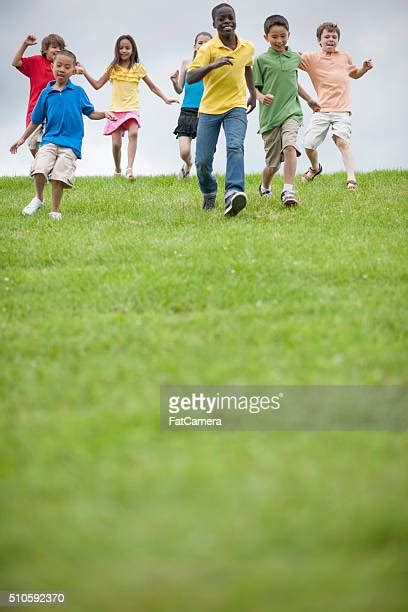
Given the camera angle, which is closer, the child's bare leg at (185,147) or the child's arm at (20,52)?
the child's arm at (20,52)

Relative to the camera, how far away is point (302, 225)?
1081cm

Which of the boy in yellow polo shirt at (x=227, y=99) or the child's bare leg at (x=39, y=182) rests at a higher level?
the boy in yellow polo shirt at (x=227, y=99)

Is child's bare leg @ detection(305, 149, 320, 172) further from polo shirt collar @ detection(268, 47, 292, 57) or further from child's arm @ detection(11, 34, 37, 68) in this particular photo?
child's arm @ detection(11, 34, 37, 68)

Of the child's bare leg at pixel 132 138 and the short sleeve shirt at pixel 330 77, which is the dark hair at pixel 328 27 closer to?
the short sleeve shirt at pixel 330 77

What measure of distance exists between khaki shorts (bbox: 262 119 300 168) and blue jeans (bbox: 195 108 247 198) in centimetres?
94

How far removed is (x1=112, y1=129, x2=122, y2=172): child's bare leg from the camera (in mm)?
16531

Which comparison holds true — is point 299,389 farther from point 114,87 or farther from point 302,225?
point 114,87

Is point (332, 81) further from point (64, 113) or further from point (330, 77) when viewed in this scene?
point (64, 113)

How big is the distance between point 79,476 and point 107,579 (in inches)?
33.0

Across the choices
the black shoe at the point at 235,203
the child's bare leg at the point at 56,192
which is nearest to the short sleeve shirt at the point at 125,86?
the child's bare leg at the point at 56,192

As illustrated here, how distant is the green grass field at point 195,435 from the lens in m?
3.43

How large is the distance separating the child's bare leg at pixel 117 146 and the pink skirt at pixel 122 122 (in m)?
0.12

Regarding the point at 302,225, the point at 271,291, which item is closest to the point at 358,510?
the point at 271,291

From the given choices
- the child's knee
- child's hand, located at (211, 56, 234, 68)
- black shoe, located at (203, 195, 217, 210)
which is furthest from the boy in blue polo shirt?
the child's knee
